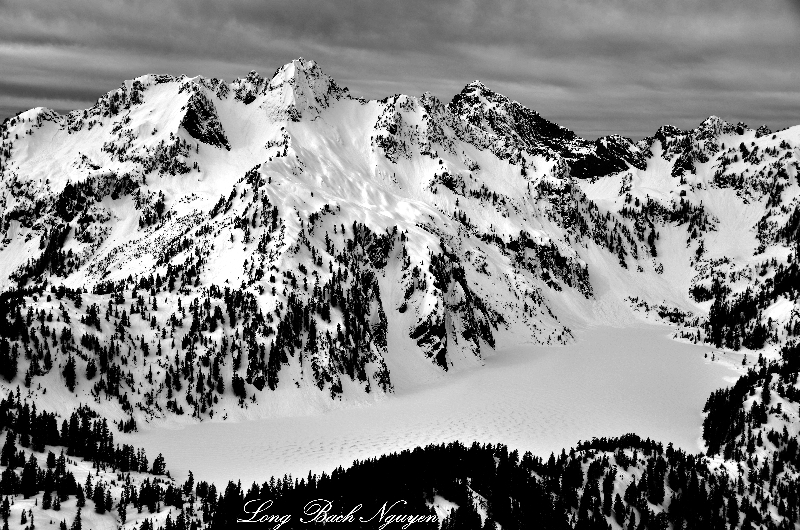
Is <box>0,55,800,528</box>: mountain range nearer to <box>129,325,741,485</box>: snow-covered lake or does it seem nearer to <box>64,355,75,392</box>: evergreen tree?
<box>64,355,75,392</box>: evergreen tree

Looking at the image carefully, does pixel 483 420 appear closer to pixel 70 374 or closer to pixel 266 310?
pixel 266 310

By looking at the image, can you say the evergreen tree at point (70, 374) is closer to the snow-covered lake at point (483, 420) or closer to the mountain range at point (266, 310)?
the mountain range at point (266, 310)

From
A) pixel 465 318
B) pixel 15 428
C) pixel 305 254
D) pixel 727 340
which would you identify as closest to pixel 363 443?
pixel 15 428

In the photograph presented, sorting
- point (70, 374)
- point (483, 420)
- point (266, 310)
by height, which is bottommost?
point (483, 420)

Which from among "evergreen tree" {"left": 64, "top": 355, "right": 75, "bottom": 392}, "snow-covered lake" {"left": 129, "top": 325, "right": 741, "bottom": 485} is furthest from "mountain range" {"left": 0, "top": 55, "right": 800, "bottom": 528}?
"snow-covered lake" {"left": 129, "top": 325, "right": 741, "bottom": 485}

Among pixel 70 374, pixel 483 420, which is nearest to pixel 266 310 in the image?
pixel 70 374

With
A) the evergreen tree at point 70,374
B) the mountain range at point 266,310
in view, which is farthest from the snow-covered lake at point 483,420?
the evergreen tree at point 70,374

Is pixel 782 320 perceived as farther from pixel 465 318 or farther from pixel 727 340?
pixel 465 318

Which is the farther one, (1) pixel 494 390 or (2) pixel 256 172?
(2) pixel 256 172
